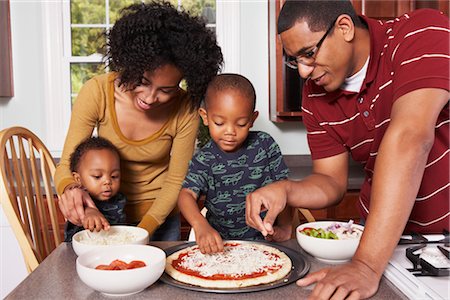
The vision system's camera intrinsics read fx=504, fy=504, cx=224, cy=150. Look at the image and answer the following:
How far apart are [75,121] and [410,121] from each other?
3.70 feet

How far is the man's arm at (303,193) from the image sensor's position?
127 centimetres

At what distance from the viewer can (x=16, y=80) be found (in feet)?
10.4

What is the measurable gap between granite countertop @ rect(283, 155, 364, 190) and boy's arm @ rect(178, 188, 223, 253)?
52.1 inches

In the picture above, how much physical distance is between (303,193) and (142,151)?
25.9 inches

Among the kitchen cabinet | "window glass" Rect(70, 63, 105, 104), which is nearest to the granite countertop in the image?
the kitchen cabinet

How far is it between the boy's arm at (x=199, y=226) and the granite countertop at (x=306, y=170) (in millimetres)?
1324

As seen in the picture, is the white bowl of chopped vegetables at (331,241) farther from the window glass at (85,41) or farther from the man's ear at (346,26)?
the window glass at (85,41)

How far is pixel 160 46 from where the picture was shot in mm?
1669

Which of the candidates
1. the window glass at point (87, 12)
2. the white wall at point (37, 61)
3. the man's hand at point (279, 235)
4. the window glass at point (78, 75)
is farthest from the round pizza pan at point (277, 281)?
the window glass at point (87, 12)

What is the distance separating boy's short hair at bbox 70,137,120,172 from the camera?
5.82 feet

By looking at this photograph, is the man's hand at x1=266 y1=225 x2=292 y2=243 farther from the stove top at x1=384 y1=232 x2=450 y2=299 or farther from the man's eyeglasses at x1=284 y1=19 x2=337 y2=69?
the man's eyeglasses at x1=284 y1=19 x2=337 y2=69

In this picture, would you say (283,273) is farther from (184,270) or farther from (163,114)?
(163,114)

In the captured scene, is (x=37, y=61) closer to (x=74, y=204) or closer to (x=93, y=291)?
(x=74, y=204)

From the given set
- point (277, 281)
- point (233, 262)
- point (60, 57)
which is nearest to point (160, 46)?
point (233, 262)
